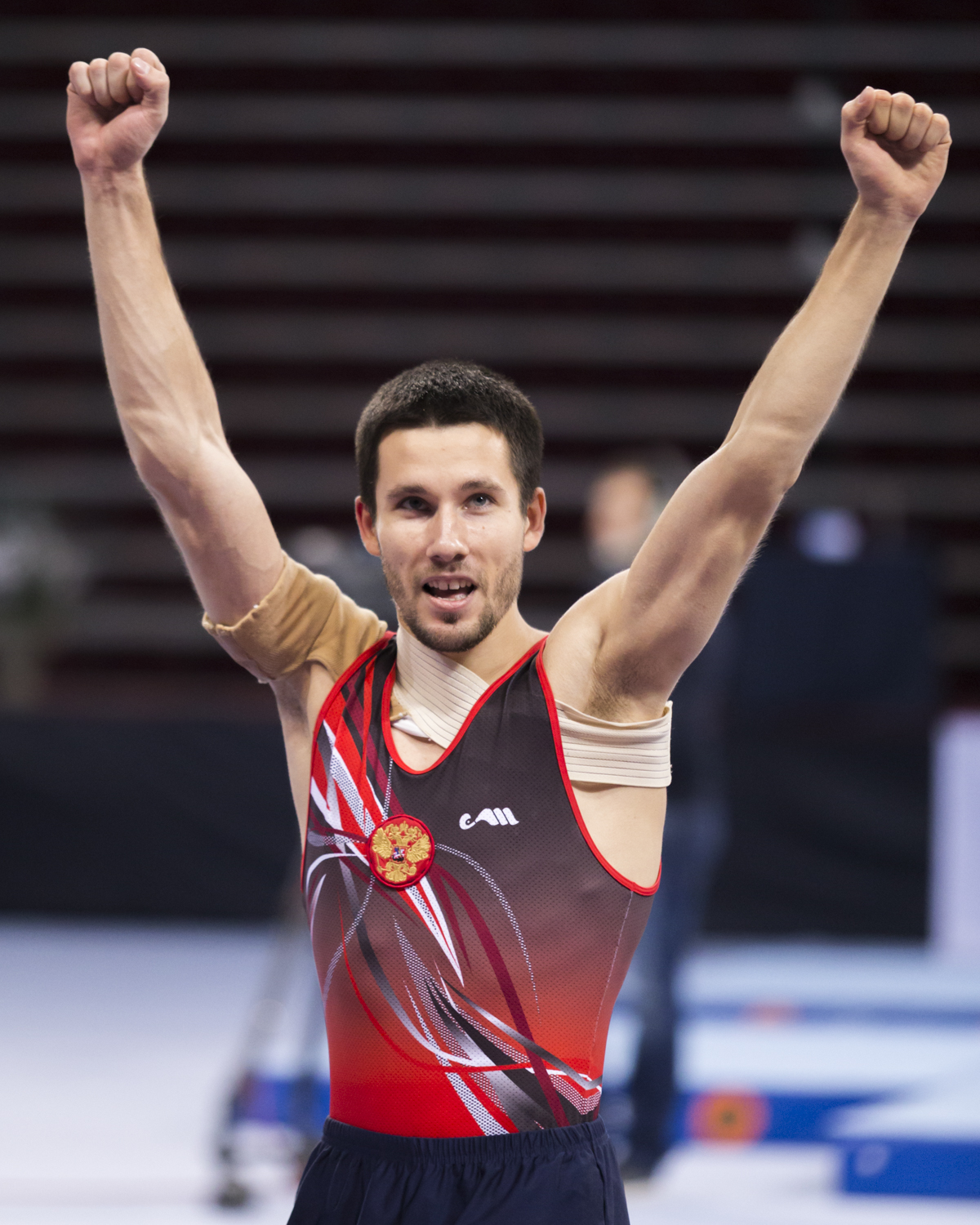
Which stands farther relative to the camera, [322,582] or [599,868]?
[322,582]

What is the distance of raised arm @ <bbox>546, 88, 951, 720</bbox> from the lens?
57.8 inches

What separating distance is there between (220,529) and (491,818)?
42cm

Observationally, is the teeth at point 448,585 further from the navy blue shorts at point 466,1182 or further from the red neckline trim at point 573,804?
the navy blue shorts at point 466,1182

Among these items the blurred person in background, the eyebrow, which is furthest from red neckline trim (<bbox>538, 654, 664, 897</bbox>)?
the blurred person in background

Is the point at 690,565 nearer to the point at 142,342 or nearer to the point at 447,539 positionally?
the point at 447,539

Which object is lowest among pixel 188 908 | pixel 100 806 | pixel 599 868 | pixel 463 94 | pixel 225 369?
pixel 188 908

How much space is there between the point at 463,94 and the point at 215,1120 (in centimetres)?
658

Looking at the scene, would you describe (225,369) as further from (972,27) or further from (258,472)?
(972,27)

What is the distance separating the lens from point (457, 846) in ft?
5.00

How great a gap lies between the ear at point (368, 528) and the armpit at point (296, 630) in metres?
0.08

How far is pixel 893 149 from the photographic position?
152 cm

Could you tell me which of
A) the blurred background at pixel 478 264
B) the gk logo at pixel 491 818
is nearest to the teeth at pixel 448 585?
the gk logo at pixel 491 818

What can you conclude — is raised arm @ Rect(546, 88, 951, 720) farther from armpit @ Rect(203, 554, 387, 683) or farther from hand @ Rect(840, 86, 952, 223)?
armpit @ Rect(203, 554, 387, 683)

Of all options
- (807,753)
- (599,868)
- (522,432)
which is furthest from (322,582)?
(807,753)
